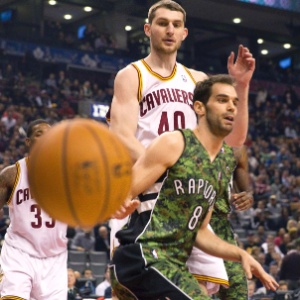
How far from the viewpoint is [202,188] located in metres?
4.64

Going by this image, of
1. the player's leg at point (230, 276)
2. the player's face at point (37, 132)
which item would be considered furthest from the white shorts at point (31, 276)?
the player's leg at point (230, 276)

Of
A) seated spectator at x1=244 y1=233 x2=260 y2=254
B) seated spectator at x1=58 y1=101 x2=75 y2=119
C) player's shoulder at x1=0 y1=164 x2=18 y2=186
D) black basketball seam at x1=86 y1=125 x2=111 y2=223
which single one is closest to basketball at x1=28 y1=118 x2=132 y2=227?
black basketball seam at x1=86 y1=125 x2=111 y2=223

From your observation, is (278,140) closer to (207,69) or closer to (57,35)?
(207,69)

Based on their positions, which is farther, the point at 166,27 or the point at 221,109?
the point at 166,27

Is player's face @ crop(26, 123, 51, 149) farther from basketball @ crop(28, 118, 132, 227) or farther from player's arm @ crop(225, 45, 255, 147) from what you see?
basketball @ crop(28, 118, 132, 227)

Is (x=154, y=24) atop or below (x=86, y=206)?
atop

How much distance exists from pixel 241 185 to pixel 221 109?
60.2 inches

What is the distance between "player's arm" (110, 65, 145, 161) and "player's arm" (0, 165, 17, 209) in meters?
1.50

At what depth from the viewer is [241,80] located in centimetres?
580

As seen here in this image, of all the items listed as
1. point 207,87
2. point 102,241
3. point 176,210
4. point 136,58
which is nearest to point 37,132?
point 207,87

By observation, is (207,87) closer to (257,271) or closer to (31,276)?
(257,271)

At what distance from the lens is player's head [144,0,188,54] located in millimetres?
5719

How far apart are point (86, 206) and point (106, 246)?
12.3m

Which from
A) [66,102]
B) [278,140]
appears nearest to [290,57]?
[278,140]
